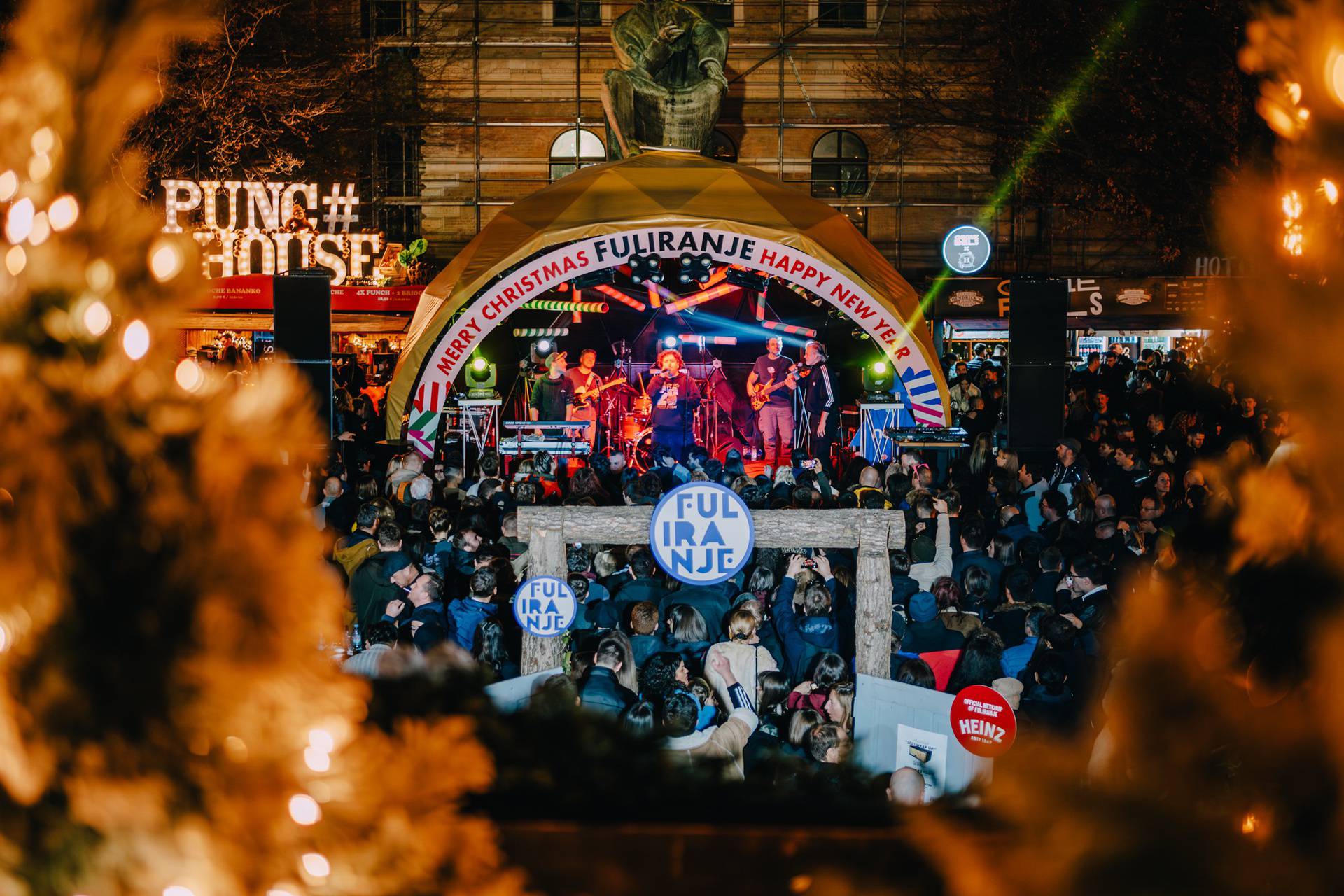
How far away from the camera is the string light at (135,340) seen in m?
1.41

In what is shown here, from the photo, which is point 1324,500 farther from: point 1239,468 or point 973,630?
point 973,630

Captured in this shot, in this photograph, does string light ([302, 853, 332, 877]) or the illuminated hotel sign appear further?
the illuminated hotel sign

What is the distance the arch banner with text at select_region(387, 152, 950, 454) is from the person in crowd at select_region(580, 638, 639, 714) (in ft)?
26.0

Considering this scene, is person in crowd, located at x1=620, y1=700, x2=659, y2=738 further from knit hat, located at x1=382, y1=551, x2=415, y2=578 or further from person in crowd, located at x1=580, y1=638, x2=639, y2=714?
knit hat, located at x1=382, y1=551, x2=415, y2=578

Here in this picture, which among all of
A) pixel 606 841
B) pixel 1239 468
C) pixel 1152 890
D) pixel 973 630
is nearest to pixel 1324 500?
pixel 1239 468

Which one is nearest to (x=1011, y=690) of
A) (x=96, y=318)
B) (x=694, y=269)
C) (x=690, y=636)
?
(x=690, y=636)

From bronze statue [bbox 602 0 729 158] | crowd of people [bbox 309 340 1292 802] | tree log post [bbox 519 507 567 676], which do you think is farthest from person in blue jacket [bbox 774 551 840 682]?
bronze statue [bbox 602 0 729 158]

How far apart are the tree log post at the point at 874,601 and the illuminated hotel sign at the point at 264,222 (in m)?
16.8

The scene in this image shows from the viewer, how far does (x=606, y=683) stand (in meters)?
5.45

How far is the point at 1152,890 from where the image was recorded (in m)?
1.08

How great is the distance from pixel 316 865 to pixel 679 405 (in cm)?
1539

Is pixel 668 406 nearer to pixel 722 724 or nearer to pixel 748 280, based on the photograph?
pixel 748 280

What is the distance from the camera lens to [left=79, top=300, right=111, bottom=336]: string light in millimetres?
1388

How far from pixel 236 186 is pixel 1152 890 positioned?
22329mm
